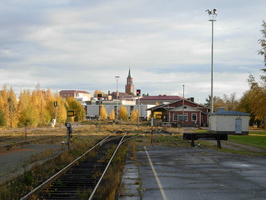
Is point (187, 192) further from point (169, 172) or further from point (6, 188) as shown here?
point (6, 188)

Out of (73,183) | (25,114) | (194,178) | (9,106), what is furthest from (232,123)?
(9,106)

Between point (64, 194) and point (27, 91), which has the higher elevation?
point (27, 91)

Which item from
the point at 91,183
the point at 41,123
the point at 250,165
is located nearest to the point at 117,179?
the point at 91,183

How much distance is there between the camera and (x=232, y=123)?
131 ft

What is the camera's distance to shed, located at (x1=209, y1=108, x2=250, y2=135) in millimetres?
39719

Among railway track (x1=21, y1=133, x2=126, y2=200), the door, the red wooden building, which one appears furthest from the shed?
railway track (x1=21, y1=133, x2=126, y2=200)

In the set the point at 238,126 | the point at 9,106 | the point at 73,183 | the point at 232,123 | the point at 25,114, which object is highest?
the point at 9,106

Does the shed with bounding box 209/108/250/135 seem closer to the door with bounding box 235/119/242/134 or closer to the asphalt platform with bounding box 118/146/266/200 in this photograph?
the door with bounding box 235/119/242/134

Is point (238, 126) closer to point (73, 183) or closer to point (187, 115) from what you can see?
point (187, 115)

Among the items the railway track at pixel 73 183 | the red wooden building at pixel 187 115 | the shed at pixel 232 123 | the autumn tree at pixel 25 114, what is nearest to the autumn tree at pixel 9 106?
the autumn tree at pixel 25 114

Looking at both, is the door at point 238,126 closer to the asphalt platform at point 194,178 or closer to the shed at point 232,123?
the shed at point 232,123

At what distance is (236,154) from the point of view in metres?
18.8

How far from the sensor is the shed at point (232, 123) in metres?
39.7

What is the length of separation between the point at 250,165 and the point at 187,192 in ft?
20.5
